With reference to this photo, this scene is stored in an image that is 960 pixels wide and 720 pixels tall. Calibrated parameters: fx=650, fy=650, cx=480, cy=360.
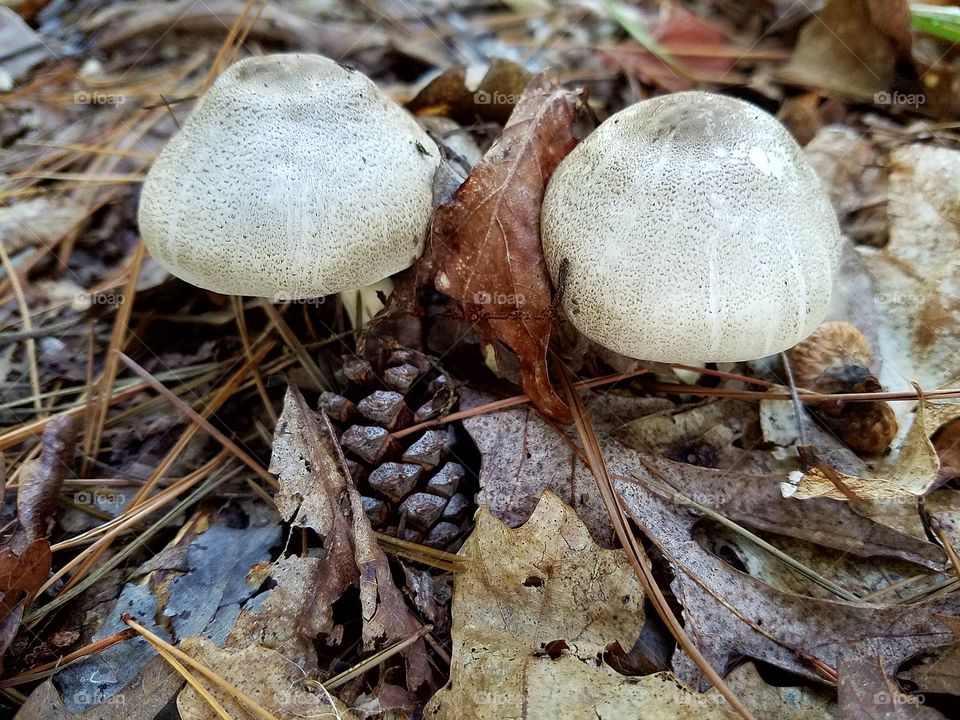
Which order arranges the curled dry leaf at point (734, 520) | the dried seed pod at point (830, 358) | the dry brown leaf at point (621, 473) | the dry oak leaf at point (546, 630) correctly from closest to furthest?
the dry oak leaf at point (546, 630), the curled dry leaf at point (734, 520), the dry brown leaf at point (621, 473), the dried seed pod at point (830, 358)

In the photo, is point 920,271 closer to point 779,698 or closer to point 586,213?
point 586,213

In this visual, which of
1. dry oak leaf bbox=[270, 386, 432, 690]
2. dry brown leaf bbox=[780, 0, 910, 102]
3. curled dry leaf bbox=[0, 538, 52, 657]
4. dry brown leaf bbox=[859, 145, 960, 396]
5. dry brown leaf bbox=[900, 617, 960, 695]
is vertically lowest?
curled dry leaf bbox=[0, 538, 52, 657]

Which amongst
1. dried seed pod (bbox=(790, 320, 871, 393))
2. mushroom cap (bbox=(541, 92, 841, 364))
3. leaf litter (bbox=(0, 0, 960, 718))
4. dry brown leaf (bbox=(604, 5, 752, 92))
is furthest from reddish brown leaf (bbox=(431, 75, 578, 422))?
dry brown leaf (bbox=(604, 5, 752, 92))

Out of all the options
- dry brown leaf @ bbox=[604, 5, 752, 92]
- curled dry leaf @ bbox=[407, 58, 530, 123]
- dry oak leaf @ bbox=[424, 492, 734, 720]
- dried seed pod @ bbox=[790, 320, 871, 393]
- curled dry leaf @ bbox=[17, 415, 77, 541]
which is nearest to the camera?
dry oak leaf @ bbox=[424, 492, 734, 720]

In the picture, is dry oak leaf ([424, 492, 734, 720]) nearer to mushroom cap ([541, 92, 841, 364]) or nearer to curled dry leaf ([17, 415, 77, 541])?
mushroom cap ([541, 92, 841, 364])

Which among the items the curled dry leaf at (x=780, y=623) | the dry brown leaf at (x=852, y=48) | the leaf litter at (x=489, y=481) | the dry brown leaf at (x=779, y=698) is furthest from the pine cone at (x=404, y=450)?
the dry brown leaf at (x=852, y=48)

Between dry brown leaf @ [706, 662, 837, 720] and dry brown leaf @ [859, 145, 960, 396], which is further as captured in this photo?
dry brown leaf @ [859, 145, 960, 396]

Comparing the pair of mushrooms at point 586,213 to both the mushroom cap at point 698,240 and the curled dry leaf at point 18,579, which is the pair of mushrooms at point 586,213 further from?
the curled dry leaf at point 18,579

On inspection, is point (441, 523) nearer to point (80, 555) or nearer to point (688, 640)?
point (688, 640)
